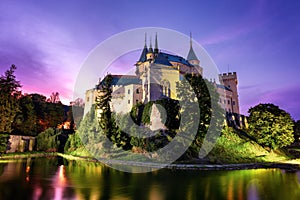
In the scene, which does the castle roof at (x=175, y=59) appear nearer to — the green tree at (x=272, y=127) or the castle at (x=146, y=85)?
the castle at (x=146, y=85)

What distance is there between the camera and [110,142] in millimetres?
29781

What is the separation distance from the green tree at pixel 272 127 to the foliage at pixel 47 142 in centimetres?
3132

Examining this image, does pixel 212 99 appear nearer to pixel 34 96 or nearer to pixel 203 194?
pixel 203 194

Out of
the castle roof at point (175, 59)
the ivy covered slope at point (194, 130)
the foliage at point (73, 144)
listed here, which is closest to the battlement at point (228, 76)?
the castle roof at point (175, 59)

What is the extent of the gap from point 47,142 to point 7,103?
33.0 ft

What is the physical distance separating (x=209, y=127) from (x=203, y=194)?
1514cm

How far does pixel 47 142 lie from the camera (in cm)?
3866

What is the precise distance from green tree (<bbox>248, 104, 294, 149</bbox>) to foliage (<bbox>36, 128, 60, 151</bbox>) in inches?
1233

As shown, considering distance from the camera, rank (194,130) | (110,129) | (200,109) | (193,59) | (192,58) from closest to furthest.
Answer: (200,109)
(194,130)
(110,129)
(193,59)
(192,58)

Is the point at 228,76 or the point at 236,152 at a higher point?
the point at 228,76

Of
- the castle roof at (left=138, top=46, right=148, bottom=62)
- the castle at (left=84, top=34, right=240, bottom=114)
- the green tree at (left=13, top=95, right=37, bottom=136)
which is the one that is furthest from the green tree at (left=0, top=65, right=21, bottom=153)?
the castle roof at (left=138, top=46, right=148, bottom=62)

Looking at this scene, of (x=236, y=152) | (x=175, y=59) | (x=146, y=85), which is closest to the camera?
(x=236, y=152)

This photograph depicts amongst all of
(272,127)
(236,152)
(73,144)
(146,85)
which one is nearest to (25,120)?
(73,144)

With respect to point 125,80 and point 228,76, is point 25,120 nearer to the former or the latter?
point 125,80
